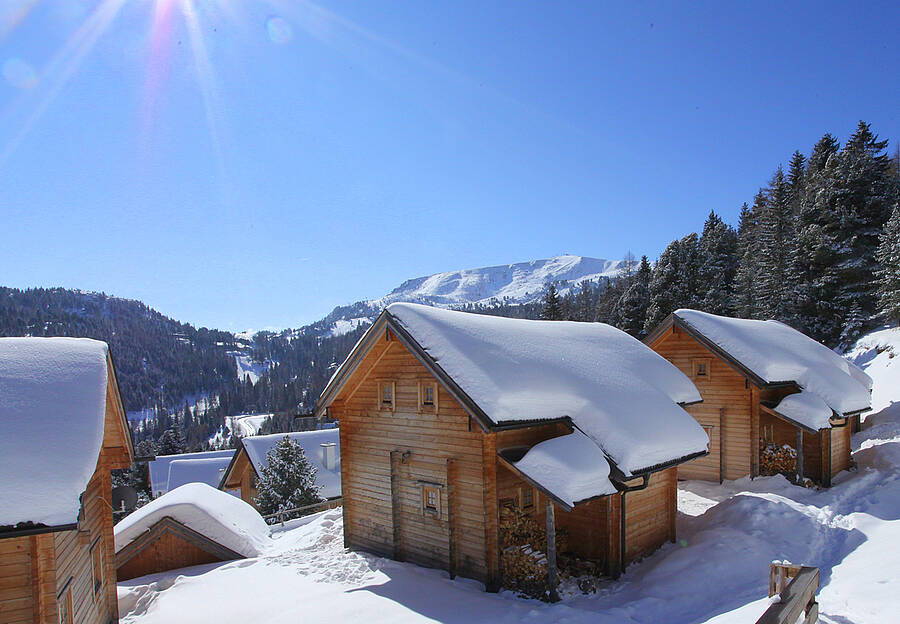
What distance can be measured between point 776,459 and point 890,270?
18579 mm

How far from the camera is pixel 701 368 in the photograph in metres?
19.9

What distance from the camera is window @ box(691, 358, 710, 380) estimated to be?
19.7m

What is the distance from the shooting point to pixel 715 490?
18.0 m

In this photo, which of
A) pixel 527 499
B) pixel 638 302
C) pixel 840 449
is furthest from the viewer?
pixel 638 302

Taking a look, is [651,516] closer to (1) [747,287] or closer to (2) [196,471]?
(1) [747,287]

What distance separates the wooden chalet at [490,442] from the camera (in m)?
11.0

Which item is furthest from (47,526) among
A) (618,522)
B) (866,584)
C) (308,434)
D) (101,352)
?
(308,434)

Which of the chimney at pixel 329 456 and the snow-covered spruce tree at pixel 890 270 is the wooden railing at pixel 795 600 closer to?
the snow-covered spruce tree at pixel 890 270

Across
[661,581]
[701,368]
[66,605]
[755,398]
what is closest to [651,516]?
[661,581]

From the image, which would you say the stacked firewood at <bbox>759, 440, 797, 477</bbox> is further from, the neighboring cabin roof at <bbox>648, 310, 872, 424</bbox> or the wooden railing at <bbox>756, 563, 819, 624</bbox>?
the wooden railing at <bbox>756, 563, 819, 624</bbox>

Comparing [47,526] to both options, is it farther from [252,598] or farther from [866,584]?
[866,584]

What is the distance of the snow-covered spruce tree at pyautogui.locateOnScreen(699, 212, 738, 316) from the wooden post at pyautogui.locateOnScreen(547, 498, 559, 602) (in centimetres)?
3736

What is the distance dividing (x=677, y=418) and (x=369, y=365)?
344 inches

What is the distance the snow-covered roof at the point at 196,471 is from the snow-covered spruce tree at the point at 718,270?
51.9m
